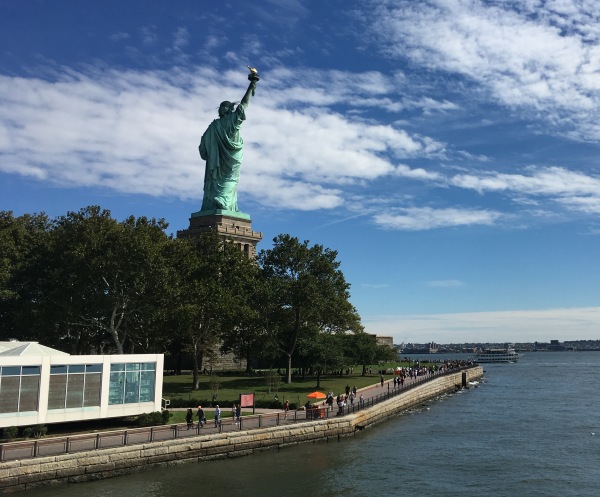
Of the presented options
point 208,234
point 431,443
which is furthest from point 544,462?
point 208,234

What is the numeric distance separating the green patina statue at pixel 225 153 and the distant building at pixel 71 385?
54.7 metres

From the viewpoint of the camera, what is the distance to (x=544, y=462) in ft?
113

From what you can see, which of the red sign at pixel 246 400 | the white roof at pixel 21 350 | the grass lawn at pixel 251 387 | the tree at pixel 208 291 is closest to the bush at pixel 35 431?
the white roof at pixel 21 350

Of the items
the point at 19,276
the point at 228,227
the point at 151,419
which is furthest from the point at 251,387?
the point at 228,227

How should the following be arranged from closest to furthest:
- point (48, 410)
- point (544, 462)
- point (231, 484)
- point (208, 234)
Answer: point (231, 484)
point (48, 410)
point (544, 462)
point (208, 234)

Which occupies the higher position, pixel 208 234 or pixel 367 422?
pixel 208 234

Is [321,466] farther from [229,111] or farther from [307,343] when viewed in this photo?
[229,111]

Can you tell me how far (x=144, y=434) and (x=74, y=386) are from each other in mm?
5003

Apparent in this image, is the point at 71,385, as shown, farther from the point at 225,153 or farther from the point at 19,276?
the point at 225,153

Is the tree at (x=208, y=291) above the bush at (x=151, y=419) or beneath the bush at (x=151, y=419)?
above

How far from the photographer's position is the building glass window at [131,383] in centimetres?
3506

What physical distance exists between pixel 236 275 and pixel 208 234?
697 centimetres

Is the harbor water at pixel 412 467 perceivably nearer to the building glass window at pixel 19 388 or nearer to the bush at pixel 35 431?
the bush at pixel 35 431

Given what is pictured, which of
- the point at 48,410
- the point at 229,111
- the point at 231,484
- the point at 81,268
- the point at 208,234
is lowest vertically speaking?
the point at 231,484
